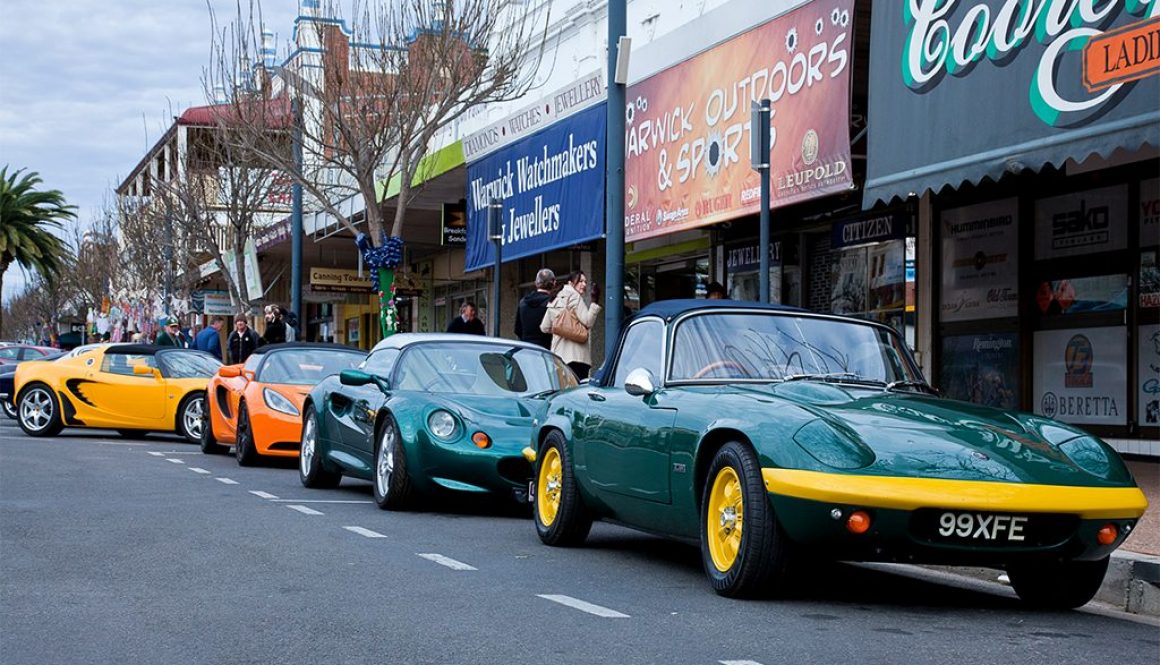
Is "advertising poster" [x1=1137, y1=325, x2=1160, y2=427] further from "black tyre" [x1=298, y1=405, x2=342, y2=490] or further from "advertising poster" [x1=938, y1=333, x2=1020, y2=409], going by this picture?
"black tyre" [x1=298, y1=405, x2=342, y2=490]

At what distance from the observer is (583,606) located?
6.84m

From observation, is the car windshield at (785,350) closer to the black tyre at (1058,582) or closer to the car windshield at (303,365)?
the black tyre at (1058,582)

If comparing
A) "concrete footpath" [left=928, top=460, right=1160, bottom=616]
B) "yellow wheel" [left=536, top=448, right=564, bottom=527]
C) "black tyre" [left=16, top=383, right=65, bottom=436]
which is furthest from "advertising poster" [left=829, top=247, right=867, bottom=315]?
"black tyre" [left=16, top=383, right=65, bottom=436]

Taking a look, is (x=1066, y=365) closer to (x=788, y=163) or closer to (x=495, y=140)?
(x=788, y=163)

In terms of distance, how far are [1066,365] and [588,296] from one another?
9789 mm

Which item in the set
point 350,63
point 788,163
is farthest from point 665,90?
point 350,63

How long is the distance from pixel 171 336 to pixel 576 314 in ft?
58.2

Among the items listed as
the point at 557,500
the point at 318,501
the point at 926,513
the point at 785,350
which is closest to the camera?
the point at 926,513

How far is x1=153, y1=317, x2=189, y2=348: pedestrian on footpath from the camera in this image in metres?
31.1

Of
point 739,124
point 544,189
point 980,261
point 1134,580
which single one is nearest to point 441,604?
point 1134,580

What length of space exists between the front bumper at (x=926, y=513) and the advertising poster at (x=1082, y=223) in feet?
26.5

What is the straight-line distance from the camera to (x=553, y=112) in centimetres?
2117

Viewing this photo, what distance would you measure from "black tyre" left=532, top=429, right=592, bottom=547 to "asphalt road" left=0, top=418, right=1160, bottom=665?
4.5 inches

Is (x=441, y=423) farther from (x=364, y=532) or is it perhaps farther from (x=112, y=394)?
(x=112, y=394)
